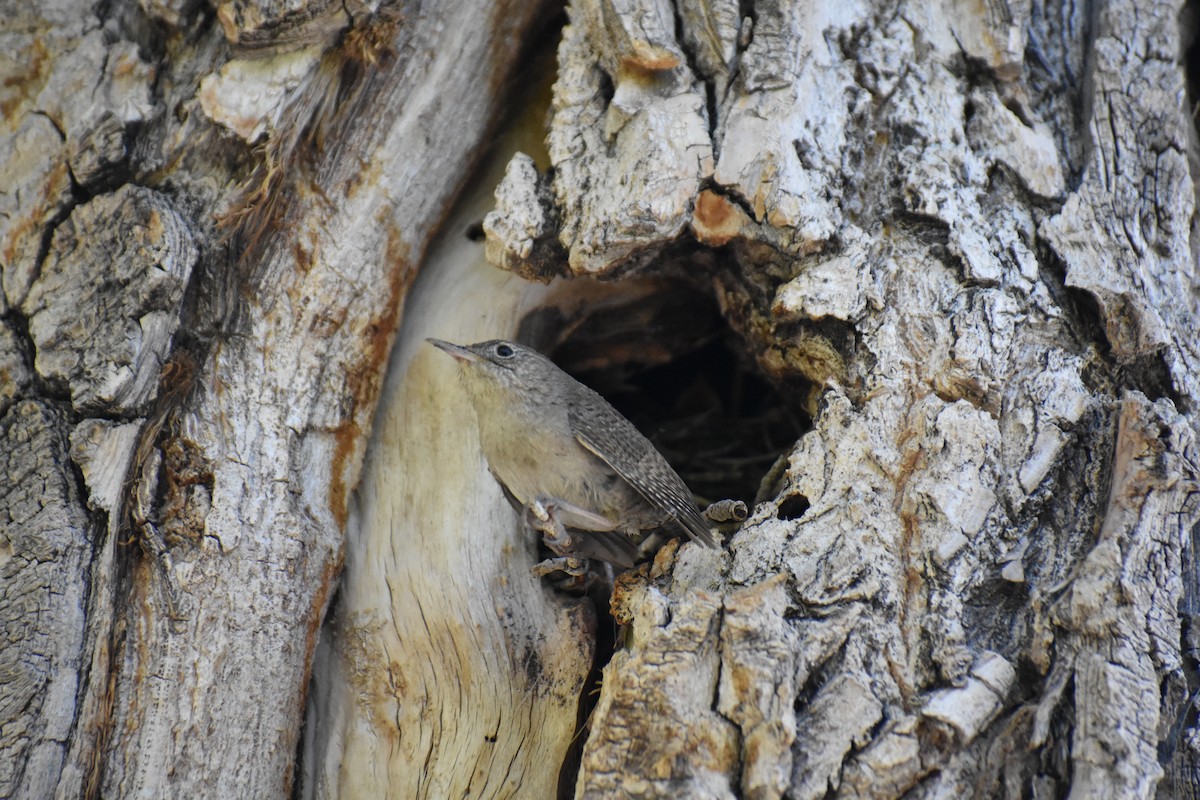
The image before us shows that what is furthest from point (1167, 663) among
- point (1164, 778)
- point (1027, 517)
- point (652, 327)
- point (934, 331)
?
point (652, 327)

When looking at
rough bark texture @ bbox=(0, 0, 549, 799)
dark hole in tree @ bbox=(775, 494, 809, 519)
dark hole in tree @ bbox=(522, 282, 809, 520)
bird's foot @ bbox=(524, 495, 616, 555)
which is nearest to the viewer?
rough bark texture @ bbox=(0, 0, 549, 799)

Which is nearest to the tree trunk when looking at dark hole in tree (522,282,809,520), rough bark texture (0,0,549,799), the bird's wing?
rough bark texture (0,0,549,799)

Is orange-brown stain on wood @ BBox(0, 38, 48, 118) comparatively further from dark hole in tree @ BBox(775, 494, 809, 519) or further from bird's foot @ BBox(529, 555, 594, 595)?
dark hole in tree @ BBox(775, 494, 809, 519)

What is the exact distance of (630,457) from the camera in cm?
356

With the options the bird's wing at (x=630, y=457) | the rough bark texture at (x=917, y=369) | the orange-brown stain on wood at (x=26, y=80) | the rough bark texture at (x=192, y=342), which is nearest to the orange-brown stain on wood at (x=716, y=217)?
the rough bark texture at (x=917, y=369)

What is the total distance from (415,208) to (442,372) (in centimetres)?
64

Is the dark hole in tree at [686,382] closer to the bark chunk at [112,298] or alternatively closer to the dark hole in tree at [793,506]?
the dark hole in tree at [793,506]

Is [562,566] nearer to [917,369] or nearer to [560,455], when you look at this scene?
[560,455]

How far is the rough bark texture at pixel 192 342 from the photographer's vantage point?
107 inches

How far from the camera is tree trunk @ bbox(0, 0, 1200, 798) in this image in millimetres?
2424

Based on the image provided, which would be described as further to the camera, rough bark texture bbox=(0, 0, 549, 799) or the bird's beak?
the bird's beak

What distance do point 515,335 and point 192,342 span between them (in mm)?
1272

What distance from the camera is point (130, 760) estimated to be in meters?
2.67

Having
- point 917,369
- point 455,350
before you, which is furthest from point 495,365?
point 917,369
